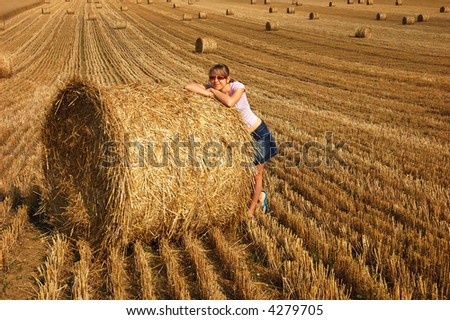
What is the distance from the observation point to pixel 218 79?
5.94 m

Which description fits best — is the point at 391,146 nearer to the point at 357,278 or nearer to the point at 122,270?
the point at 357,278

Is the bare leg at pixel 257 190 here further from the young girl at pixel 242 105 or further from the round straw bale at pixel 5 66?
the round straw bale at pixel 5 66

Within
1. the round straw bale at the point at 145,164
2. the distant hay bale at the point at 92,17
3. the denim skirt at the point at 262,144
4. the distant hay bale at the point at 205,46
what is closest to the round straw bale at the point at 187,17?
the distant hay bale at the point at 92,17

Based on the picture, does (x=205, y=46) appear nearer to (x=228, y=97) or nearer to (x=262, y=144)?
(x=262, y=144)

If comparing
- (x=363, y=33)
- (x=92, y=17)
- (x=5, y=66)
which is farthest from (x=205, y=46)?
(x=92, y=17)

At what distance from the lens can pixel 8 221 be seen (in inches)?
251

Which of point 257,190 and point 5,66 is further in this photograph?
point 5,66

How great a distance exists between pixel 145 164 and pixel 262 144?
1.60 metres

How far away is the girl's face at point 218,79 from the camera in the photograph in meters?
5.88

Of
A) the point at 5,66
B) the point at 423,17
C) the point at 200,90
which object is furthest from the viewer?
the point at 423,17

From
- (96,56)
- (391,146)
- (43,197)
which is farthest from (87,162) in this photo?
(96,56)

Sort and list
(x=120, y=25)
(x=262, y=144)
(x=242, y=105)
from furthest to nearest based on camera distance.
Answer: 1. (x=120, y=25)
2. (x=262, y=144)
3. (x=242, y=105)

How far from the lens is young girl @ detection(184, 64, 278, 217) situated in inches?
233

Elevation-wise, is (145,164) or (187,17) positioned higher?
(187,17)
